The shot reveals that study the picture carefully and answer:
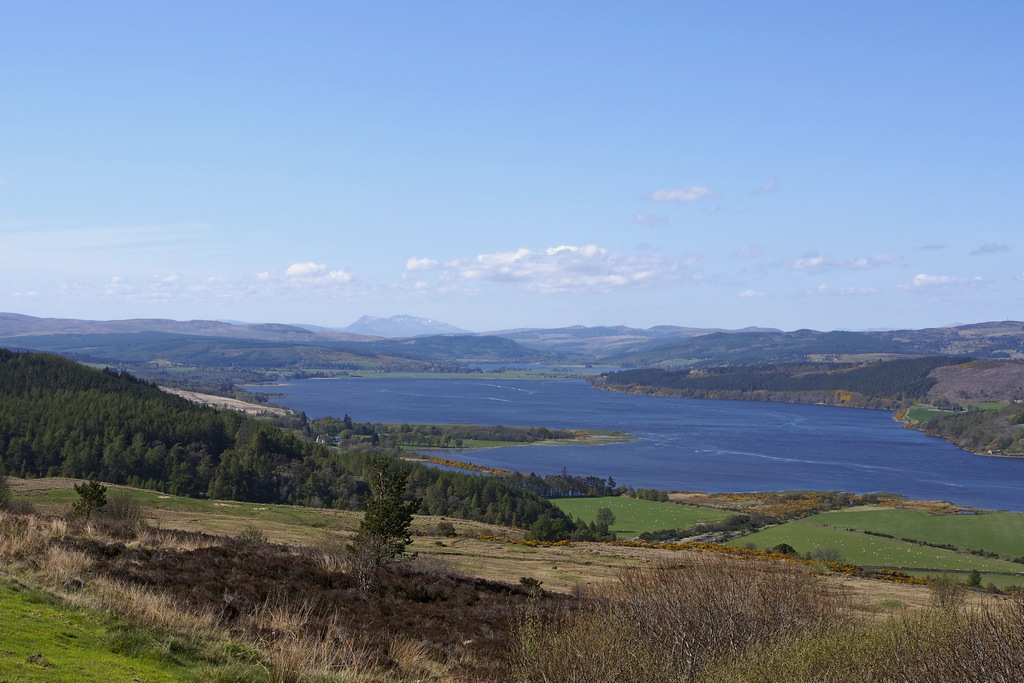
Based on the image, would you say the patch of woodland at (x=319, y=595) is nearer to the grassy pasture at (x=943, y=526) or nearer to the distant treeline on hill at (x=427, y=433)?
the grassy pasture at (x=943, y=526)

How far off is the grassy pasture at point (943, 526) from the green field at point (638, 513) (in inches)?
527

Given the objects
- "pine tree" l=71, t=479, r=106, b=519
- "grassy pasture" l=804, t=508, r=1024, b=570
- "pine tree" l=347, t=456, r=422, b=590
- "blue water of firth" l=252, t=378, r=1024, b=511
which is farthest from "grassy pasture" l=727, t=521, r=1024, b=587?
"pine tree" l=71, t=479, r=106, b=519

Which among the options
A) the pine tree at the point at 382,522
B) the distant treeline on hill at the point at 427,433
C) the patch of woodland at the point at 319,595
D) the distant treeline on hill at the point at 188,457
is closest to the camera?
the patch of woodland at the point at 319,595

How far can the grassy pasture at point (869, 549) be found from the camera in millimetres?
67438

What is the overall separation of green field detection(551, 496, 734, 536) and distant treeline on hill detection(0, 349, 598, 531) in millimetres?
5463

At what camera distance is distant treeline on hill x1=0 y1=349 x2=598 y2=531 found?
88000mm

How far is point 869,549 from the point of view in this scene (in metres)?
74.9

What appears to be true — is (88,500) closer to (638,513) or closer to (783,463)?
(638,513)

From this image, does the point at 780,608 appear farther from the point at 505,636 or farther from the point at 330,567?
the point at 330,567

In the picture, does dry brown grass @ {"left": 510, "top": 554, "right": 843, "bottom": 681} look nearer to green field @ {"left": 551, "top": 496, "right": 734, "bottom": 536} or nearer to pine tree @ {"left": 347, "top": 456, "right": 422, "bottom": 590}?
pine tree @ {"left": 347, "top": 456, "right": 422, "bottom": 590}

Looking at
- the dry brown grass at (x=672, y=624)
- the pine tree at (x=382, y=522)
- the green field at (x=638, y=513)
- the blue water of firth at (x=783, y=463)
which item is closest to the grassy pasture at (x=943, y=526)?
the green field at (x=638, y=513)

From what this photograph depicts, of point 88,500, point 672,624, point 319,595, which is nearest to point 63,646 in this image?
point 319,595

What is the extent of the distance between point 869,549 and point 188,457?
3130 inches

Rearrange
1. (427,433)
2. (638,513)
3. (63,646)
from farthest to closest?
1. (427,433)
2. (638,513)
3. (63,646)
